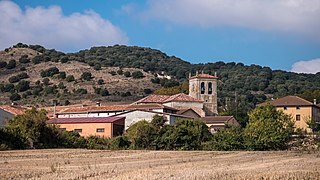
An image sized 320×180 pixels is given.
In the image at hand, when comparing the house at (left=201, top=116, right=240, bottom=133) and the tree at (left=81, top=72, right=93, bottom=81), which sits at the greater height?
the tree at (left=81, top=72, right=93, bottom=81)

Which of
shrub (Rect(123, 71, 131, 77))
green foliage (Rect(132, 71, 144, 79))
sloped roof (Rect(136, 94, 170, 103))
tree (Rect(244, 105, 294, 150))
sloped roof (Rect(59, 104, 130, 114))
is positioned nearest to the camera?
tree (Rect(244, 105, 294, 150))

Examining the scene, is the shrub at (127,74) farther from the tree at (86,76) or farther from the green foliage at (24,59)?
the green foliage at (24,59)

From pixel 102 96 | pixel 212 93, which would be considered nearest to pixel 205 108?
pixel 212 93

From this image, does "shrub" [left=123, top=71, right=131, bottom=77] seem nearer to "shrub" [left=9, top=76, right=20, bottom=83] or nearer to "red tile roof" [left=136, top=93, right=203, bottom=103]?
"shrub" [left=9, top=76, right=20, bottom=83]

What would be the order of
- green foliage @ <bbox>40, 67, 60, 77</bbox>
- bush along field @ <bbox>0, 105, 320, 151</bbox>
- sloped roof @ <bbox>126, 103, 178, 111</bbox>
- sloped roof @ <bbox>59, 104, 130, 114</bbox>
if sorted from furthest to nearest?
green foliage @ <bbox>40, 67, 60, 77</bbox> → sloped roof @ <bbox>59, 104, 130, 114</bbox> → sloped roof @ <bbox>126, 103, 178, 111</bbox> → bush along field @ <bbox>0, 105, 320, 151</bbox>

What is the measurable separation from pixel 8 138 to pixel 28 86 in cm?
7697

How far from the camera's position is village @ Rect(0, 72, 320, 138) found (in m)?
73.6

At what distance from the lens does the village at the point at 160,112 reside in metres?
73.6

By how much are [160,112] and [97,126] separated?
10682 mm

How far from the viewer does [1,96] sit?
121688 mm

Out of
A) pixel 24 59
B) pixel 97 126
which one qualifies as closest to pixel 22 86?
pixel 24 59

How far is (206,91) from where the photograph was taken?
103312mm

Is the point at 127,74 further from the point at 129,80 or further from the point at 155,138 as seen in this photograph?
the point at 155,138

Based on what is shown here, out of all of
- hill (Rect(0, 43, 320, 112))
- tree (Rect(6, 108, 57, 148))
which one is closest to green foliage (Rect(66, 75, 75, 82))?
hill (Rect(0, 43, 320, 112))
